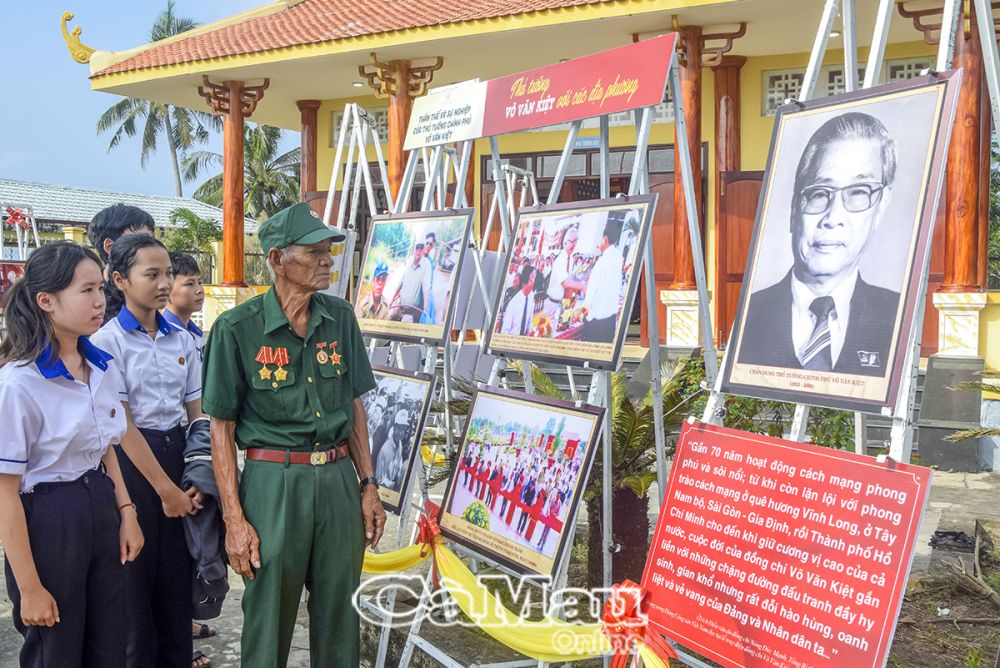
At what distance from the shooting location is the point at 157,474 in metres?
2.84

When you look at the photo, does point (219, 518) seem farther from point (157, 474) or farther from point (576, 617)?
point (576, 617)

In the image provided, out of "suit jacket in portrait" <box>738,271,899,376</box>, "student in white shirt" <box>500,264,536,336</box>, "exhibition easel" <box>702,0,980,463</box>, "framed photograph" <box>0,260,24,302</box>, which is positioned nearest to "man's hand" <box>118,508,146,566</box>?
"student in white shirt" <box>500,264,536,336</box>

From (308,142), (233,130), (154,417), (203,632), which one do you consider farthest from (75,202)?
(154,417)

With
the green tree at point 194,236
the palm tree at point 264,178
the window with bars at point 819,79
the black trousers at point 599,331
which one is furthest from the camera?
the palm tree at point 264,178

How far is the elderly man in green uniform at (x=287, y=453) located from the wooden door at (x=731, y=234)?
26.3ft

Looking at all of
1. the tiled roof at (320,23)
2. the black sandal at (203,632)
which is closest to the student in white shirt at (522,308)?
the black sandal at (203,632)

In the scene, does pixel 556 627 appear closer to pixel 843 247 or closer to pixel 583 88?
pixel 843 247

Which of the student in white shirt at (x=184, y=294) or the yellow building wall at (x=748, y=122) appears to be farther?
the yellow building wall at (x=748, y=122)

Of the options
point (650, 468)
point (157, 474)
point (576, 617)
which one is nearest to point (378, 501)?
point (157, 474)

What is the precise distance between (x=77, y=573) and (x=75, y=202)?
102ft

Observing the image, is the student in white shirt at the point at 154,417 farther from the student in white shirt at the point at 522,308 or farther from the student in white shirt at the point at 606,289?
the student in white shirt at the point at 606,289

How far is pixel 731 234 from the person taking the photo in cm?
1033

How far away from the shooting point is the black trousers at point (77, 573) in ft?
8.01

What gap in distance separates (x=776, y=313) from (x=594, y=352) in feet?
2.25
